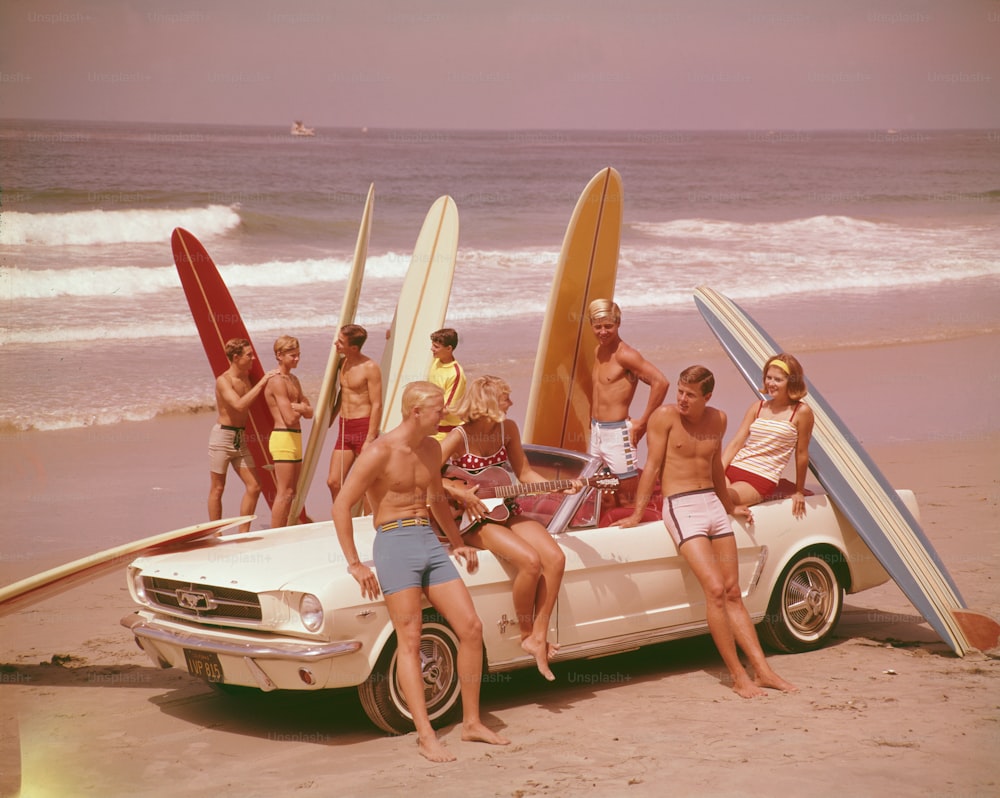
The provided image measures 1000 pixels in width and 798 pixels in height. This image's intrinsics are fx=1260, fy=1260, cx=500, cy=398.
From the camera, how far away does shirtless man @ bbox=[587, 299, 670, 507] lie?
8.45 meters

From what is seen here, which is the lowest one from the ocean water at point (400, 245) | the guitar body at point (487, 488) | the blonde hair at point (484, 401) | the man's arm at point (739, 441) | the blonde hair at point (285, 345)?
the guitar body at point (487, 488)

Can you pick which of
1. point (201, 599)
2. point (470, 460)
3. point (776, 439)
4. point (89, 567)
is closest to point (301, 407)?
point (89, 567)

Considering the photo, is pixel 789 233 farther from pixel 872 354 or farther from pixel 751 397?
pixel 751 397

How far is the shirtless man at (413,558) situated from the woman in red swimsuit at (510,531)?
233 mm

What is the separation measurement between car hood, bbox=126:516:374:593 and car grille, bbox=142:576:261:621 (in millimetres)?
54

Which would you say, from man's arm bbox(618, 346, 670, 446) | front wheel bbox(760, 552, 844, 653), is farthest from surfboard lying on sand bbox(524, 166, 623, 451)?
front wheel bbox(760, 552, 844, 653)

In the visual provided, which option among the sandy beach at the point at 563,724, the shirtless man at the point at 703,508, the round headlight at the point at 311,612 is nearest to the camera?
the sandy beach at the point at 563,724

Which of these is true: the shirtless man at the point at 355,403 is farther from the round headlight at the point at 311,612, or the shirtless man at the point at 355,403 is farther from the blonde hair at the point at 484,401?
the round headlight at the point at 311,612

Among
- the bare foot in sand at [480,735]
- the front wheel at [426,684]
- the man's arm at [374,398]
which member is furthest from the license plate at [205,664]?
the man's arm at [374,398]

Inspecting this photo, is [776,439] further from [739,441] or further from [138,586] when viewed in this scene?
[138,586]

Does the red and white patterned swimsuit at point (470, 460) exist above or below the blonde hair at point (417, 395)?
below

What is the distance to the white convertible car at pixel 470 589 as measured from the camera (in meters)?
5.86

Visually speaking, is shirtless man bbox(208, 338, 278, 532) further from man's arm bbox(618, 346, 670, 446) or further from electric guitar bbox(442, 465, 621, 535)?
electric guitar bbox(442, 465, 621, 535)

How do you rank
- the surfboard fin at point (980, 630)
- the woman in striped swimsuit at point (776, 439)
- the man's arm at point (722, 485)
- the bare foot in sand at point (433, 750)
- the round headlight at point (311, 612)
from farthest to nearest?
1. the woman in striped swimsuit at point (776, 439)
2. the surfboard fin at point (980, 630)
3. the man's arm at point (722, 485)
4. the round headlight at point (311, 612)
5. the bare foot in sand at point (433, 750)
